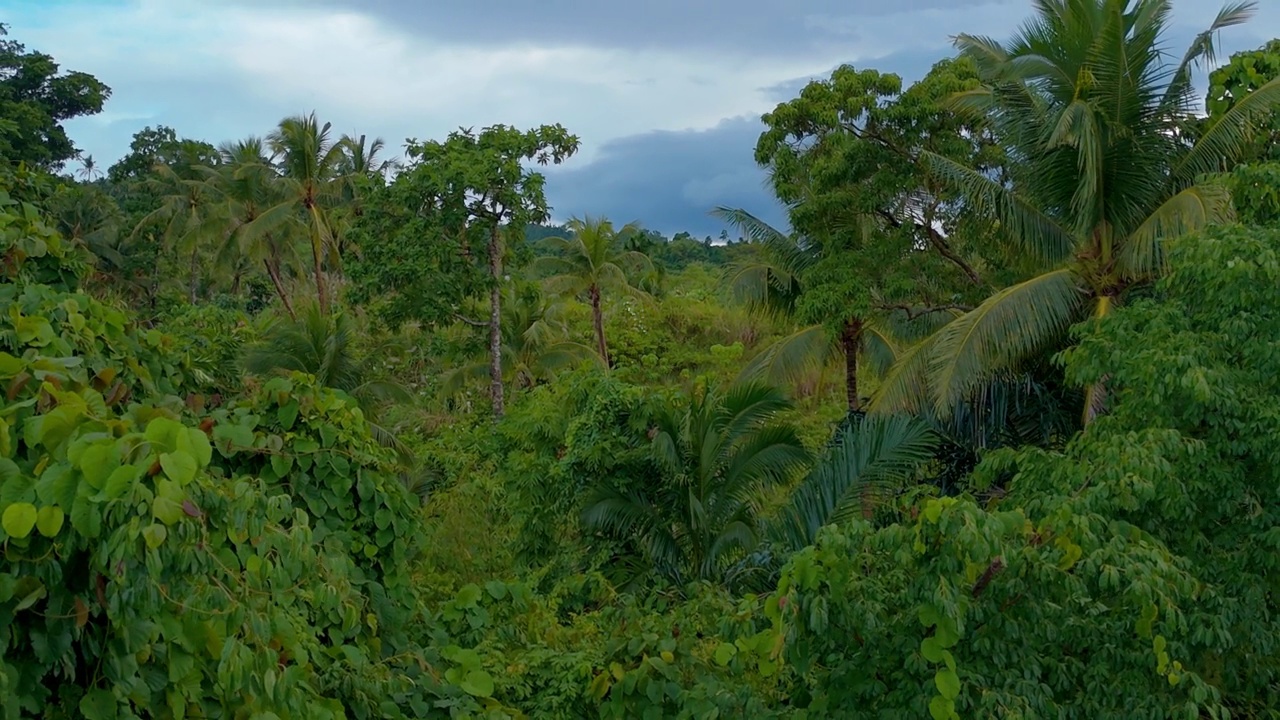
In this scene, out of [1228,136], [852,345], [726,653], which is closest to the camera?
[726,653]

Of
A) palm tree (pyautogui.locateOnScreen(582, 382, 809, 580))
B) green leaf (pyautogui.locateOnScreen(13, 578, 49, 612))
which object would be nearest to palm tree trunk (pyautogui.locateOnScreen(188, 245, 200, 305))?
palm tree (pyautogui.locateOnScreen(582, 382, 809, 580))

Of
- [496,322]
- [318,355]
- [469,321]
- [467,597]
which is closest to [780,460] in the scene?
[467,597]

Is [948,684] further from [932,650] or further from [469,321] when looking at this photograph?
[469,321]

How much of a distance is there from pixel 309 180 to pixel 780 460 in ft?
61.5

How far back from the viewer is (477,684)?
4855 millimetres

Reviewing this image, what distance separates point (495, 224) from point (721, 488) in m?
9.38

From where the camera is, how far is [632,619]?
6598 mm

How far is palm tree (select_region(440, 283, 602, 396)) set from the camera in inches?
852

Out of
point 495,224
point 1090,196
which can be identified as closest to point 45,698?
point 1090,196

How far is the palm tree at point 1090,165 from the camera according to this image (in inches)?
372

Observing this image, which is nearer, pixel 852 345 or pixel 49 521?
pixel 49 521

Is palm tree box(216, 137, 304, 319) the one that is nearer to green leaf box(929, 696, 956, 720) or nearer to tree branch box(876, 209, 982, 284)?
tree branch box(876, 209, 982, 284)

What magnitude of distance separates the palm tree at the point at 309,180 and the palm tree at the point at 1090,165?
18645 mm

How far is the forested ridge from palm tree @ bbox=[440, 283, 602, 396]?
52.5 inches
